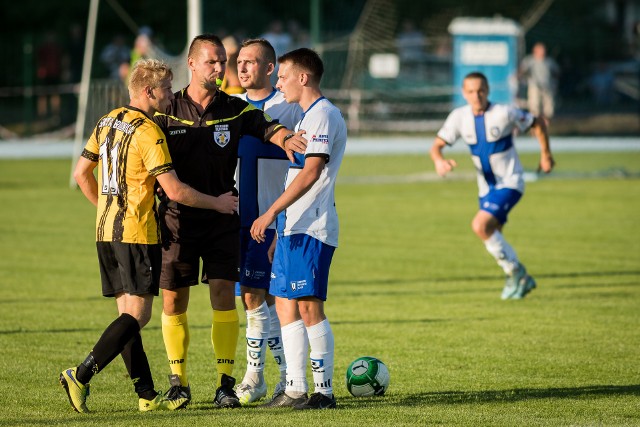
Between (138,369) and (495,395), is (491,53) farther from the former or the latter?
(138,369)

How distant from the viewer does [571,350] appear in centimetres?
870

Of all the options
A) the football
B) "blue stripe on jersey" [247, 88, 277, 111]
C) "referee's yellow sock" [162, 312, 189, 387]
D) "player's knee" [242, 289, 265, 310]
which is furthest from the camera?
"blue stripe on jersey" [247, 88, 277, 111]

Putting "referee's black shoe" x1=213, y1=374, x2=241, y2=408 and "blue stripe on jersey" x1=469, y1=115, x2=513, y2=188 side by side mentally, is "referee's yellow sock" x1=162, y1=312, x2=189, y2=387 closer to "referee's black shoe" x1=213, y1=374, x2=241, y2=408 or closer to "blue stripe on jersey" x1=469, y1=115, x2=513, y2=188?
"referee's black shoe" x1=213, y1=374, x2=241, y2=408

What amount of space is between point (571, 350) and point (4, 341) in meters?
4.26

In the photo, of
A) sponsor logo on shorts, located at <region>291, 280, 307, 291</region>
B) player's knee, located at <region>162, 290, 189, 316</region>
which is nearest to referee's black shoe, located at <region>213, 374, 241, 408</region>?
player's knee, located at <region>162, 290, 189, 316</region>

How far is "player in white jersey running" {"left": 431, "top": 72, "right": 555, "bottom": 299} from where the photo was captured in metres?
11.7

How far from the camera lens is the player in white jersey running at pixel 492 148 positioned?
11742mm

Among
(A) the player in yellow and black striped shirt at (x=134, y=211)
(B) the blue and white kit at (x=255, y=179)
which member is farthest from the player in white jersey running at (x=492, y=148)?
(A) the player in yellow and black striped shirt at (x=134, y=211)

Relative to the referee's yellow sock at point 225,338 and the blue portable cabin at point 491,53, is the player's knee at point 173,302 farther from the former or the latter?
the blue portable cabin at point 491,53

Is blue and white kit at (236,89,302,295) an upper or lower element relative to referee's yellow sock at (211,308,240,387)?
upper

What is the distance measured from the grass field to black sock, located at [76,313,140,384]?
25 centimetres

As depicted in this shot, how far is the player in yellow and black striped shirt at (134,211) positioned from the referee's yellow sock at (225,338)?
1.33 ft

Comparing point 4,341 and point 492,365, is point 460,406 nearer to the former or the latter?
point 492,365

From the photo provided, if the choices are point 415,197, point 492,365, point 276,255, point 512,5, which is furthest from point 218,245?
point 512,5
